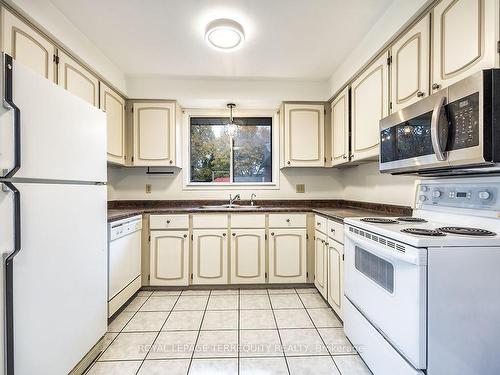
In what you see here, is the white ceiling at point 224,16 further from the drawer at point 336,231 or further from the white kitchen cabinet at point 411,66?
the drawer at point 336,231

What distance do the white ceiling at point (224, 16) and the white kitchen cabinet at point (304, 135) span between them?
0.41 meters

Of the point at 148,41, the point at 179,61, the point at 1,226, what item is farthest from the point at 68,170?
the point at 179,61

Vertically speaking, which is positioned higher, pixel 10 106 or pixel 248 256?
pixel 10 106

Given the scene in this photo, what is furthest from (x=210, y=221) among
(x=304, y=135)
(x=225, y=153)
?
(x=304, y=135)

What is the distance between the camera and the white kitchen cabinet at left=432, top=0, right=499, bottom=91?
3.34 feet

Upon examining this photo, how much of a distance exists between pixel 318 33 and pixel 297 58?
400mm

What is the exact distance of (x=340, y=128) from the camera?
8.36 ft

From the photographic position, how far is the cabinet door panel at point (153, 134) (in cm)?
278

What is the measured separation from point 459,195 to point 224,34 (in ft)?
6.29

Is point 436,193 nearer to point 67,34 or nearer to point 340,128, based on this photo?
point 340,128

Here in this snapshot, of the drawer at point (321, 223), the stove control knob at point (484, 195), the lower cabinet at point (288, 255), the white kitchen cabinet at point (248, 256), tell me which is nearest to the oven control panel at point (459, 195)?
the stove control knob at point (484, 195)

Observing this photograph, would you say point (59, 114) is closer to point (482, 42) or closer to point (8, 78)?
point (8, 78)

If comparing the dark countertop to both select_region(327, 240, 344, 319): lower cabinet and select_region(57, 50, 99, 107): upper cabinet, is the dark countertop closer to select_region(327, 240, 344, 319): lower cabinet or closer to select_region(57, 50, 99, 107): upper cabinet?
select_region(327, 240, 344, 319): lower cabinet

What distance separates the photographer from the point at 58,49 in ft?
5.71
